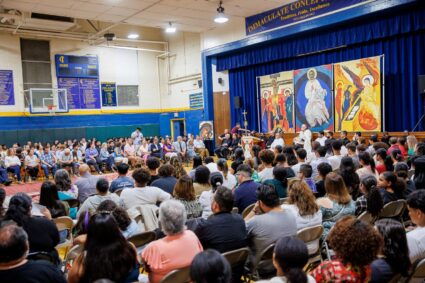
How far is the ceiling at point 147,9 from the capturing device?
10828 mm

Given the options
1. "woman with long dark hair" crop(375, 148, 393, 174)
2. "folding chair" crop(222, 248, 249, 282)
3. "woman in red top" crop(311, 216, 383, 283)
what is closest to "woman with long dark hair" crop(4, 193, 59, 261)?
"folding chair" crop(222, 248, 249, 282)

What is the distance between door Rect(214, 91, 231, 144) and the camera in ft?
51.6

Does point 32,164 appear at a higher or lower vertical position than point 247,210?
lower

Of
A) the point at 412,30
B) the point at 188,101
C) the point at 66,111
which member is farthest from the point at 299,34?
the point at 66,111

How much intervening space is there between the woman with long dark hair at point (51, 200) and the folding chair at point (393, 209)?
11.2ft

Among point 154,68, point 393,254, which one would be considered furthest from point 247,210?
point 154,68

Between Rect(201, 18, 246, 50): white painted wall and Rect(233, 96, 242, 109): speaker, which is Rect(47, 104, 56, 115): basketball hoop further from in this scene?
Rect(233, 96, 242, 109): speaker

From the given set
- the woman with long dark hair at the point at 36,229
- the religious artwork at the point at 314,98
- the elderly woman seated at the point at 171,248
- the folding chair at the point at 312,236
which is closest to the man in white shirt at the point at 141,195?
the woman with long dark hair at the point at 36,229

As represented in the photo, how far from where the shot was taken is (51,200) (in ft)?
13.6

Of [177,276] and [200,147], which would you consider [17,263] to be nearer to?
[177,276]

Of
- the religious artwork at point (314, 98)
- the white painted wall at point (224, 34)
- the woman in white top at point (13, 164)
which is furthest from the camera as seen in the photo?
the white painted wall at point (224, 34)

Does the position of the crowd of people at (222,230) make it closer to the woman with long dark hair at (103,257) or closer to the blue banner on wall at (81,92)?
the woman with long dark hair at (103,257)

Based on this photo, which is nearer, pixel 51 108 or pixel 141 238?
pixel 141 238

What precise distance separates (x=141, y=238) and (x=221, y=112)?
12990 mm
